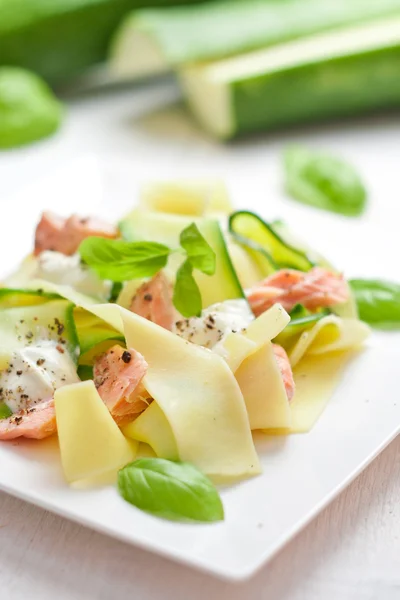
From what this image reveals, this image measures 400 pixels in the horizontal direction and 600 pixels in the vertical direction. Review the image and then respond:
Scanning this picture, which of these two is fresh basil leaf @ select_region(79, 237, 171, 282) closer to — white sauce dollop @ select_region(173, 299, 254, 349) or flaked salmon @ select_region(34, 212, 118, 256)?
white sauce dollop @ select_region(173, 299, 254, 349)

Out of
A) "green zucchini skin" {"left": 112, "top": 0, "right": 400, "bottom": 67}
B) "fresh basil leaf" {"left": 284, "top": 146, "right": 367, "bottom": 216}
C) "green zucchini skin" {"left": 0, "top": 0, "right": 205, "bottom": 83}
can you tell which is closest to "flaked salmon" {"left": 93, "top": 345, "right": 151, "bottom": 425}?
"fresh basil leaf" {"left": 284, "top": 146, "right": 367, "bottom": 216}

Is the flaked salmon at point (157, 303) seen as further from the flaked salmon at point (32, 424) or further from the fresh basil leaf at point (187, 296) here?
the flaked salmon at point (32, 424)

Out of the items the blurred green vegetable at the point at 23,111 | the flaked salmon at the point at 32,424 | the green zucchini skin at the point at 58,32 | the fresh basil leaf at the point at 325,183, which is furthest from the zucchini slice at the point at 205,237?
the green zucchini skin at the point at 58,32

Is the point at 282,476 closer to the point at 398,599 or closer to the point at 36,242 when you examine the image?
the point at 398,599

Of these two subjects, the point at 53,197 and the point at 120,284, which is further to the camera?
the point at 53,197

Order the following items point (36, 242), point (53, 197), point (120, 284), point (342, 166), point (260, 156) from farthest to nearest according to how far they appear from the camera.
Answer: point (260, 156) < point (342, 166) < point (53, 197) < point (36, 242) < point (120, 284)

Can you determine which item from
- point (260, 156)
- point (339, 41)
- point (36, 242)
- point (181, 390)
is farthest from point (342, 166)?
point (181, 390)

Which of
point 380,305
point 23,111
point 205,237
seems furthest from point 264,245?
point 23,111

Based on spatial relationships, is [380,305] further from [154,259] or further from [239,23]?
[239,23]
